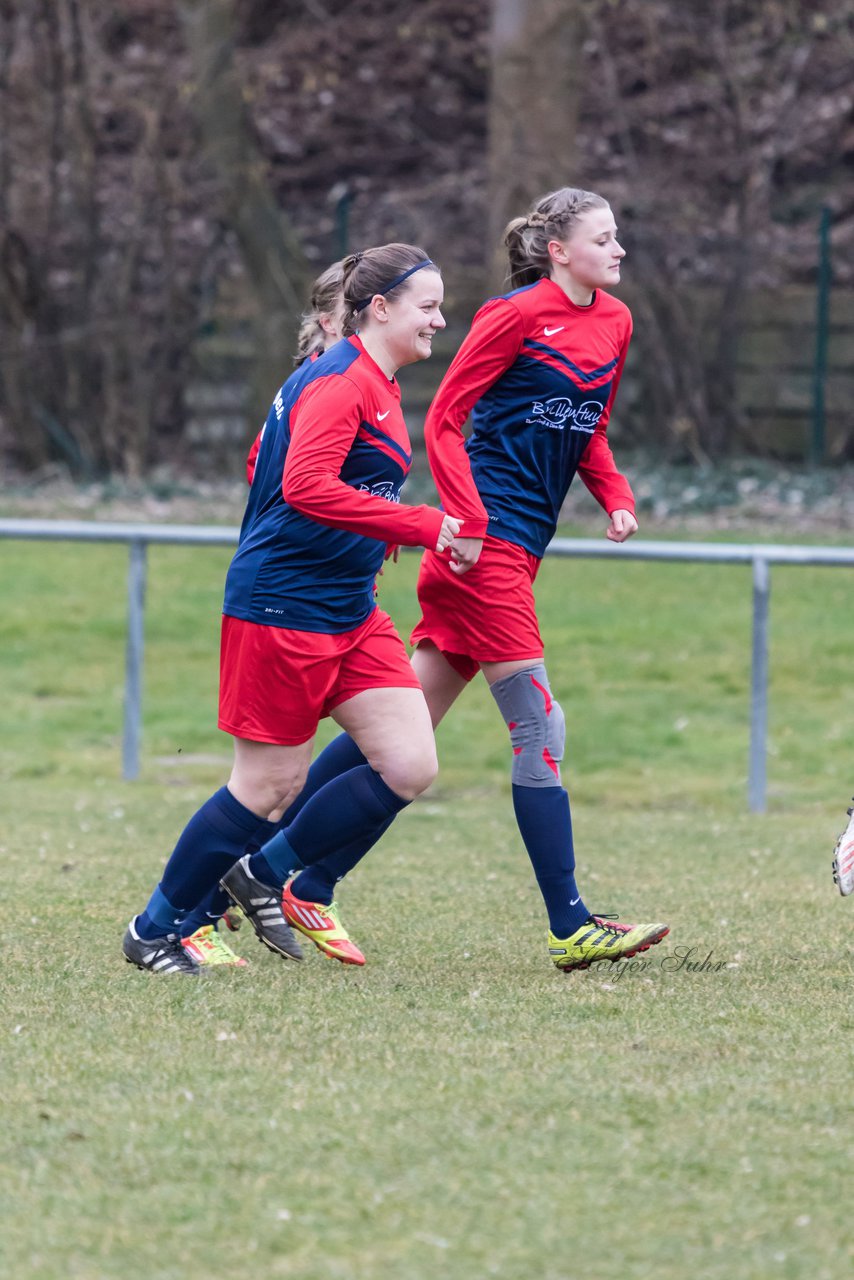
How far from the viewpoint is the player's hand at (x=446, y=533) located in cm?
470

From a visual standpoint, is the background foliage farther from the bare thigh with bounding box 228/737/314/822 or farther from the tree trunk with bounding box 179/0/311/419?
the bare thigh with bounding box 228/737/314/822

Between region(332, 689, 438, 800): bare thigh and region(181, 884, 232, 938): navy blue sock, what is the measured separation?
1.82ft

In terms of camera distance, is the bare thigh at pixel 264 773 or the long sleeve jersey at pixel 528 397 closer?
the bare thigh at pixel 264 773

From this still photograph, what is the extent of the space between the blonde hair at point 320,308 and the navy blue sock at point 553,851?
Result: 1329 millimetres

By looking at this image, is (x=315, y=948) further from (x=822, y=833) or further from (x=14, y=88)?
(x=14, y=88)

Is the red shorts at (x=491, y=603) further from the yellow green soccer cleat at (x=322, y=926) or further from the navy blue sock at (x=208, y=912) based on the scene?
the navy blue sock at (x=208, y=912)

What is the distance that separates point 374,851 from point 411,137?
1561 centimetres

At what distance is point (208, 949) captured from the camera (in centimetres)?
518

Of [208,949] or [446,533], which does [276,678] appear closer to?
[446,533]

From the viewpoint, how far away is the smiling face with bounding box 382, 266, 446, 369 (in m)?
4.94

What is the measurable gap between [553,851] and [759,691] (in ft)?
11.2

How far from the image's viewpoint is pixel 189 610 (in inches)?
513

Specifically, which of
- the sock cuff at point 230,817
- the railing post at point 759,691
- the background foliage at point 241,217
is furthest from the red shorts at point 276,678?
the background foliage at point 241,217

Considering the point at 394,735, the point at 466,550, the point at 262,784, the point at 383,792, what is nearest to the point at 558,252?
the point at 466,550
